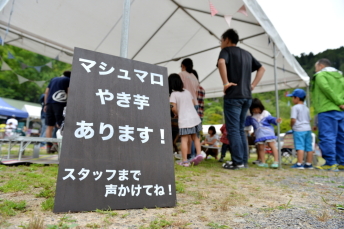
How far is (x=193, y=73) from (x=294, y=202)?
10.3 ft

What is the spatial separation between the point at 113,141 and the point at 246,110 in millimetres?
2488

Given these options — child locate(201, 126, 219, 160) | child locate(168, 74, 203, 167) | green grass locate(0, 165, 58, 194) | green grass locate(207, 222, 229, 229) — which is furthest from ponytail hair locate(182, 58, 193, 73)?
green grass locate(207, 222, 229, 229)

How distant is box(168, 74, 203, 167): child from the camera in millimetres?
3328

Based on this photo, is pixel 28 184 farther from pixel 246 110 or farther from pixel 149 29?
pixel 149 29

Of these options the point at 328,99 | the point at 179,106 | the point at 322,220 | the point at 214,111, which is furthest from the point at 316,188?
the point at 214,111

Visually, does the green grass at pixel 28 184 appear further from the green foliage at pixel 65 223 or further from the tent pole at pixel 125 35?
the tent pole at pixel 125 35

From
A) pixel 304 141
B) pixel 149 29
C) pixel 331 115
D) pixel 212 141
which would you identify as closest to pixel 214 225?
pixel 331 115

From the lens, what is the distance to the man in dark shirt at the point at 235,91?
10.4 feet

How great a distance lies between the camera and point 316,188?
2164 mm

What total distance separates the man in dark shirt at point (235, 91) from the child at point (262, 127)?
0.94 metres

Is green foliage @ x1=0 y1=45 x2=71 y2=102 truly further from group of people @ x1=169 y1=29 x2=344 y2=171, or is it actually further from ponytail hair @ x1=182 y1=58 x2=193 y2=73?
group of people @ x1=169 y1=29 x2=344 y2=171

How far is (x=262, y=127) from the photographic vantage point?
420 centimetres

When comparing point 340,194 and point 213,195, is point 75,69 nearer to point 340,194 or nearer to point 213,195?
point 213,195

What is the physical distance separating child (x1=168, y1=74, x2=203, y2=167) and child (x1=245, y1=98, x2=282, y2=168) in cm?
144
